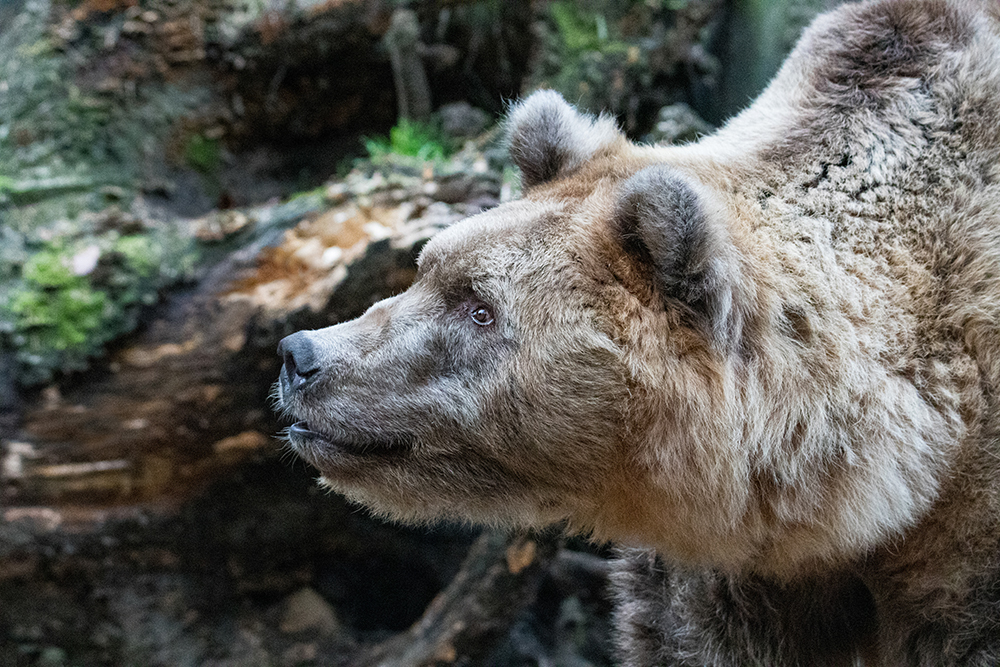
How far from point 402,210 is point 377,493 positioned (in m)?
2.25

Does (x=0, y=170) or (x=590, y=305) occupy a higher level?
(x=590, y=305)

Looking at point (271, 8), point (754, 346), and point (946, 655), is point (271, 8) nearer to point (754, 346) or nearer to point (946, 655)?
point (754, 346)

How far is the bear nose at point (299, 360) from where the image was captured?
92.3 inches

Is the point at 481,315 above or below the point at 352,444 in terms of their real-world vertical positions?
above

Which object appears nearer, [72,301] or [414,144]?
[72,301]

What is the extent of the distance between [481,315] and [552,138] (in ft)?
2.50

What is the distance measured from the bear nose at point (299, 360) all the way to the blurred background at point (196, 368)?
1.65 metres

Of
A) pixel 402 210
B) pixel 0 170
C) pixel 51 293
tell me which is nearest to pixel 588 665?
pixel 402 210

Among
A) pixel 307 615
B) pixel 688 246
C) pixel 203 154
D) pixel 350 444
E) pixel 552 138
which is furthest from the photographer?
pixel 203 154

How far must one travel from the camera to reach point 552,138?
2.62 metres

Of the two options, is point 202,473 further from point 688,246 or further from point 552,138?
point 688,246

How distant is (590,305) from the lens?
215cm

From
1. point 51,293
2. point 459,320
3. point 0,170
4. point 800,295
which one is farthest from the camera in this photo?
point 0,170

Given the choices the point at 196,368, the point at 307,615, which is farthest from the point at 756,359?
the point at 307,615
